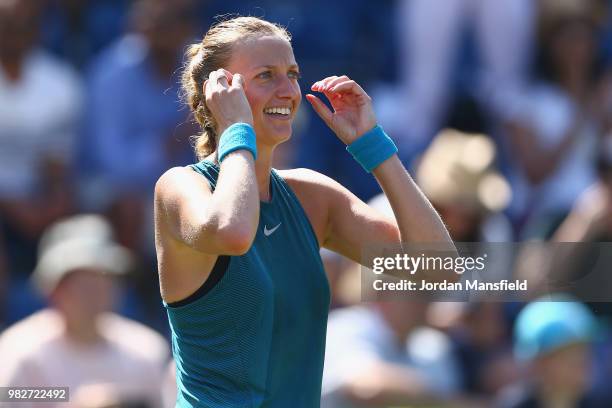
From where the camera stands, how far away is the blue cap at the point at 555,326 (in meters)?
5.23

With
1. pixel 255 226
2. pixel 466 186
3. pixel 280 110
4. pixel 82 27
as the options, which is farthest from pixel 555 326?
pixel 82 27

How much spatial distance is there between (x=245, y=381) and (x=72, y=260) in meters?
2.69

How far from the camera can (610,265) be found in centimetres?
448

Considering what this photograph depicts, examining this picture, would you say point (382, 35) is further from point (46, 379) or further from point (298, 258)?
point (298, 258)

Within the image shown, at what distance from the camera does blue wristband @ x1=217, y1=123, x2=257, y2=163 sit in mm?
3055

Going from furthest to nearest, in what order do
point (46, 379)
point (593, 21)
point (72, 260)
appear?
point (593, 21) < point (72, 260) < point (46, 379)

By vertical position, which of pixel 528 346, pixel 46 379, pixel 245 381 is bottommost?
pixel 245 381

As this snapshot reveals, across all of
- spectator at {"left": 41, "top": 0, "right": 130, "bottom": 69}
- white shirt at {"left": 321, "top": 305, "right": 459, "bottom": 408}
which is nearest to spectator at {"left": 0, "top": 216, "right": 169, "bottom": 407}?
white shirt at {"left": 321, "top": 305, "right": 459, "bottom": 408}

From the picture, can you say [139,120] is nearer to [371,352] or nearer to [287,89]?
[371,352]

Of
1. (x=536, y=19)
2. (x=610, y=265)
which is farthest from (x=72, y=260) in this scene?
(x=536, y=19)

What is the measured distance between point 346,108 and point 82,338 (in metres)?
2.42

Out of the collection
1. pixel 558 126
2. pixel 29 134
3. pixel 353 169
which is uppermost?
pixel 558 126

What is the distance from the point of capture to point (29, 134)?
6.61 metres

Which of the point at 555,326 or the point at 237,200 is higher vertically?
the point at 555,326
